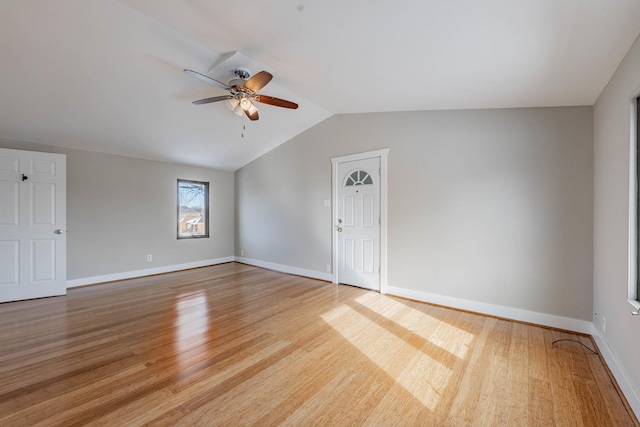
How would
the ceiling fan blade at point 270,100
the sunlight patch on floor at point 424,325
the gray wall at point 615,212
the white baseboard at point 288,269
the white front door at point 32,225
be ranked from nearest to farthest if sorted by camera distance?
the gray wall at point 615,212, the sunlight patch on floor at point 424,325, the ceiling fan blade at point 270,100, the white front door at point 32,225, the white baseboard at point 288,269

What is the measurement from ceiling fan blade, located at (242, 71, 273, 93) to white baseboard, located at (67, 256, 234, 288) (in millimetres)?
4304

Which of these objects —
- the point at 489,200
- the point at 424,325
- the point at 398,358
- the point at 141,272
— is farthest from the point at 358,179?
the point at 141,272

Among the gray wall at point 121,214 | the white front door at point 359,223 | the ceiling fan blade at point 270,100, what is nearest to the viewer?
the ceiling fan blade at point 270,100

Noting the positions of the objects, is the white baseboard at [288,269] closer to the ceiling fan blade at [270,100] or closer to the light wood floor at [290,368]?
the light wood floor at [290,368]

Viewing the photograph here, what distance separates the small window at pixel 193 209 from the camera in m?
5.77

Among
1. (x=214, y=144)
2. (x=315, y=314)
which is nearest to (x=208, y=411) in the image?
(x=315, y=314)

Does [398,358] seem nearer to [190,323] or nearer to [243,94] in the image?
[190,323]

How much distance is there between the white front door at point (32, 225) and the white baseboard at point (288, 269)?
3101mm

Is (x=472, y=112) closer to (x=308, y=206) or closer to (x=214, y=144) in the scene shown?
(x=308, y=206)

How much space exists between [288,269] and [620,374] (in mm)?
4426

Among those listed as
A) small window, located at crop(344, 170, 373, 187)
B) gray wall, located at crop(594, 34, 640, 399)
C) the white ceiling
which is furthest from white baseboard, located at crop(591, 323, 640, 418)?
small window, located at crop(344, 170, 373, 187)

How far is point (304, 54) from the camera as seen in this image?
2.50m

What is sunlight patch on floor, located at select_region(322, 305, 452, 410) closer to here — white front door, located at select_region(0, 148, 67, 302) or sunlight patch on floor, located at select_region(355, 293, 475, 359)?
sunlight patch on floor, located at select_region(355, 293, 475, 359)

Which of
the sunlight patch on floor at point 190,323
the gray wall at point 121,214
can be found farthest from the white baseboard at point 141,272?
the sunlight patch on floor at point 190,323
